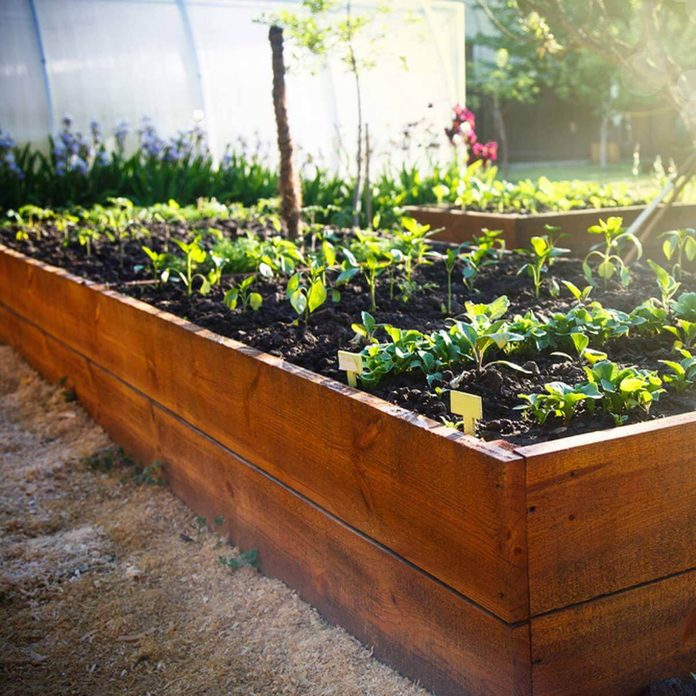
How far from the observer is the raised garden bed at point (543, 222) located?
5246mm

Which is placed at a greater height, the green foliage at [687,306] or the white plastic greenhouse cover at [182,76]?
the white plastic greenhouse cover at [182,76]

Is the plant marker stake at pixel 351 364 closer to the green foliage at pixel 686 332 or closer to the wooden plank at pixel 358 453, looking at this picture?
the wooden plank at pixel 358 453

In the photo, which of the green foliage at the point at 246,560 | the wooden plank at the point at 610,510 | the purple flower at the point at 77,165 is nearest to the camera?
the wooden plank at the point at 610,510

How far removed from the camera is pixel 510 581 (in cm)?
165

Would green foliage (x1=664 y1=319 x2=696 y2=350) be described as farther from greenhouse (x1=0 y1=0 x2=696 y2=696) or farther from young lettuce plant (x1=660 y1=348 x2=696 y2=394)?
young lettuce plant (x1=660 y1=348 x2=696 y2=394)

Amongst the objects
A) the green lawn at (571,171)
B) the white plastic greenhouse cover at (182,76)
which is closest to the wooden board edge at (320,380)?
the white plastic greenhouse cover at (182,76)

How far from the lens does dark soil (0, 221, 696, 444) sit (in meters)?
Answer: 2.08

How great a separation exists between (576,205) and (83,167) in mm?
3755

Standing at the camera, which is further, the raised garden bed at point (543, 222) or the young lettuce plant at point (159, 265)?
the raised garden bed at point (543, 222)

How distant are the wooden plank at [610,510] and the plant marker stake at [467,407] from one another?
21cm

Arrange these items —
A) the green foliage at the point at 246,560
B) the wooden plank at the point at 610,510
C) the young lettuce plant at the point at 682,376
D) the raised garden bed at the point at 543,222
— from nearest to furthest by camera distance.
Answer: the wooden plank at the point at 610,510 → the young lettuce plant at the point at 682,376 → the green foliage at the point at 246,560 → the raised garden bed at the point at 543,222

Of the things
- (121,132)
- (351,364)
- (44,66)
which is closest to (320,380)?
(351,364)

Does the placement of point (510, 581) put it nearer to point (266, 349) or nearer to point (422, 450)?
point (422, 450)

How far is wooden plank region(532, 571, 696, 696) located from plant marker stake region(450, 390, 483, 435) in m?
0.39
